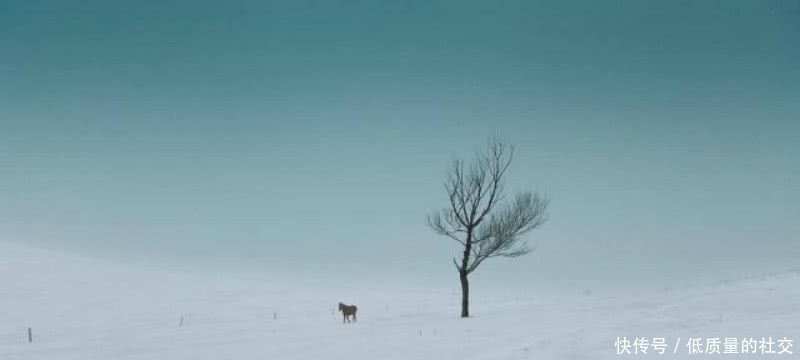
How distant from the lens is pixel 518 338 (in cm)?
1747

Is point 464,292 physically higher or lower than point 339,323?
higher

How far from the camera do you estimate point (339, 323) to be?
93.5ft

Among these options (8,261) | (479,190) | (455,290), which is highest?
(479,190)

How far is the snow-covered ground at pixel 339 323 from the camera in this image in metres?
16.1

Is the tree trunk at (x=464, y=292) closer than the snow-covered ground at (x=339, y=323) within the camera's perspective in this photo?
No

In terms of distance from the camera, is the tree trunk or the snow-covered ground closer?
the snow-covered ground

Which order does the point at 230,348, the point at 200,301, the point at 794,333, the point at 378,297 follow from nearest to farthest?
the point at 794,333 < the point at 230,348 < the point at 200,301 < the point at 378,297

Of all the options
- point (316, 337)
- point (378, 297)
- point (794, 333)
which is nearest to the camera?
point (794, 333)

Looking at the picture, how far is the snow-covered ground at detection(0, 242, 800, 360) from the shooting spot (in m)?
16.1

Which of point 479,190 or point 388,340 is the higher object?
point 479,190

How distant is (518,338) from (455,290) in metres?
39.8

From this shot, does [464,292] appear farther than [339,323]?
Yes

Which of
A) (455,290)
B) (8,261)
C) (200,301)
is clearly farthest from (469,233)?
(8,261)

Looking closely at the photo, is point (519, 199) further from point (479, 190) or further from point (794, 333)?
point (794, 333)
